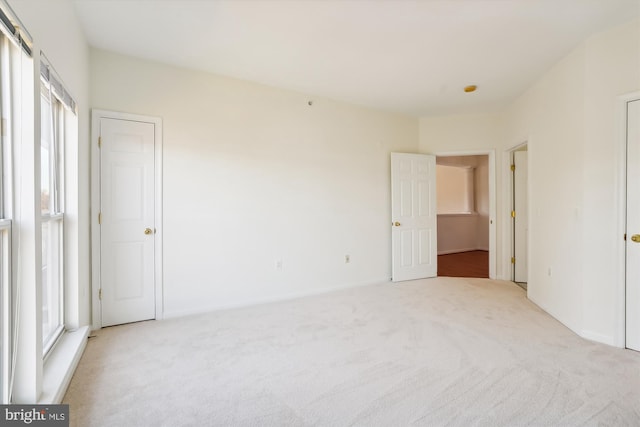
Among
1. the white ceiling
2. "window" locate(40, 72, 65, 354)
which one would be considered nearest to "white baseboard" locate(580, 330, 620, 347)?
the white ceiling

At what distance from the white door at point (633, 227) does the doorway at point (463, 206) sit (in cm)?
464

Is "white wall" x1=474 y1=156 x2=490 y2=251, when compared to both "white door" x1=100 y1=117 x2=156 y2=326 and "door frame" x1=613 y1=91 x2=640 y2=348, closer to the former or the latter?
"door frame" x1=613 y1=91 x2=640 y2=348

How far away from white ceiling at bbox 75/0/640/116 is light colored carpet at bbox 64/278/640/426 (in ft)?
8.59

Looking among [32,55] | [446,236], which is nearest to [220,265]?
[32,55]

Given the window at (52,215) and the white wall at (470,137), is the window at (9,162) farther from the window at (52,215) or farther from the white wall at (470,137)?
the white wall at (470,137)

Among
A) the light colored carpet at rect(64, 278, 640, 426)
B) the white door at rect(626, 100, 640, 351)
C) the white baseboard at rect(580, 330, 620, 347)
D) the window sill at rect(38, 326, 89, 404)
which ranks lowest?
the light colored carpet at rect(64, 278, 640, 426)

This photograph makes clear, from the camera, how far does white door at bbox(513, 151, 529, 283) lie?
475 cm

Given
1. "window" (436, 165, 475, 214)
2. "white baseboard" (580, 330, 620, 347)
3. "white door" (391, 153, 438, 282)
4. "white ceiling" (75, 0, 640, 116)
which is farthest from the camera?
"window" (436, 165, 475, 214)

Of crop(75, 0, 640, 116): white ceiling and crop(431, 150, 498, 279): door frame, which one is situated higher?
crop(75, 0, 640, 116): white ceiling

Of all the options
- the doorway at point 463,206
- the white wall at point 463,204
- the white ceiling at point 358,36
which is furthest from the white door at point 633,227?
the white wall at point 463,204

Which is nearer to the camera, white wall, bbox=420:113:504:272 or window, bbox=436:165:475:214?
white wall, bbox=420:113:504:272

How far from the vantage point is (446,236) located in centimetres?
776

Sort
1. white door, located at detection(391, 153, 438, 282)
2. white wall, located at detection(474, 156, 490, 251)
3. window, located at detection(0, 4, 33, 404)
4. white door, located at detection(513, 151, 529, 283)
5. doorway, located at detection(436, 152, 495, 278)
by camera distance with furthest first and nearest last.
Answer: white wall, located at detection(474, 156, 490, 251) < doorway, located at detection(436, 152, 495, 278) < white door, located at detection(391, 153, 438, 282) < white door, located at detection(513, 151, 529, 283) < window, located at detection(0, 4, 33, 404)

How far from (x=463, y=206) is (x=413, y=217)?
414 cm
